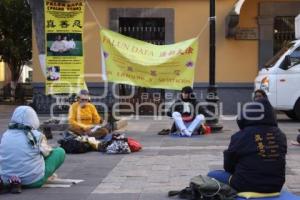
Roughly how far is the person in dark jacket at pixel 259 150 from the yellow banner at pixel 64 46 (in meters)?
9.74

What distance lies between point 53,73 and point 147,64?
244 centimetres

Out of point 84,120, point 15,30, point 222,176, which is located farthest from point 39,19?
point 15,30

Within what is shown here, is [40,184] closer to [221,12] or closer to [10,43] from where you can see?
[221,12]

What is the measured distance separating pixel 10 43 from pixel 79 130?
23793mm

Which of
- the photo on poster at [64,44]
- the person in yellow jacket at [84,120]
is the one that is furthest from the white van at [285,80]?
the person in yellow jacket at [84,120]

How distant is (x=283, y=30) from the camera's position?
2159cm

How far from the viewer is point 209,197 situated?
700 centimetres

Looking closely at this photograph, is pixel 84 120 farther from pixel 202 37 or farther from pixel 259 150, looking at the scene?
pixel 202 37

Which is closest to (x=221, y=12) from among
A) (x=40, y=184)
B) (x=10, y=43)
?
(x=40, y=184)

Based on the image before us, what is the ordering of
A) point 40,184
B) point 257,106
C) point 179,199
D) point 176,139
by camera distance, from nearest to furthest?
point 257,106 → point 179,199 → point 40,184 → point 176,139

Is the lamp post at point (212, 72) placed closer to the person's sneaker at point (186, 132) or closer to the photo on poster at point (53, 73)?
the person's sneaker at point (186, 132)

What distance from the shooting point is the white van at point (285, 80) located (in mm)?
17688

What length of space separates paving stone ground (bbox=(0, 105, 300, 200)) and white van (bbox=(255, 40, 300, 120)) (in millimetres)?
3760

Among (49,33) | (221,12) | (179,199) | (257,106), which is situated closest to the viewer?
(257,106)
